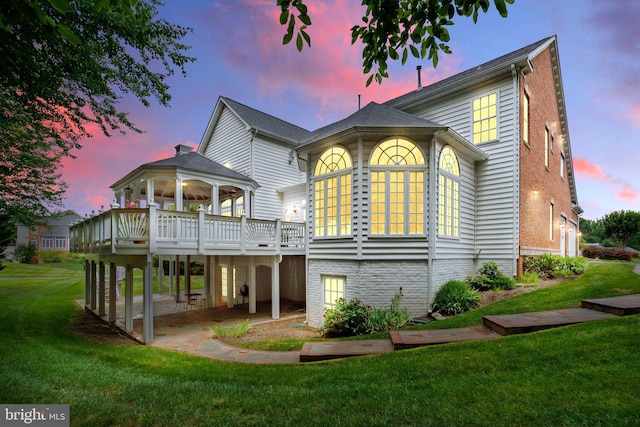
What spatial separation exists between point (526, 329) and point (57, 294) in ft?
69.9

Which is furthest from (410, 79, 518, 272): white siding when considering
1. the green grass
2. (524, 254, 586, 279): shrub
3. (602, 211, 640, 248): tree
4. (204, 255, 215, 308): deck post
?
(602, 211, 640, 248): tree

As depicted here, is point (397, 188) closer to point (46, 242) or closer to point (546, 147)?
point (546, 147)

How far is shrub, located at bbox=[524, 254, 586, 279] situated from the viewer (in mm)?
11062

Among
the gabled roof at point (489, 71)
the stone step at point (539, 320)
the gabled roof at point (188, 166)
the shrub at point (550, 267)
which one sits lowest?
the stone step at point (539, 320)

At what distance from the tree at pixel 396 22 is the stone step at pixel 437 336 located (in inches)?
175

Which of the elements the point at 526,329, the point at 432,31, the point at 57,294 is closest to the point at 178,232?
the point at 432,31

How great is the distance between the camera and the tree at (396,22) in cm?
322

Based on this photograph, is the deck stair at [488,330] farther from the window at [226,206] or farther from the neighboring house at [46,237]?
the neighboring house at [46,237]

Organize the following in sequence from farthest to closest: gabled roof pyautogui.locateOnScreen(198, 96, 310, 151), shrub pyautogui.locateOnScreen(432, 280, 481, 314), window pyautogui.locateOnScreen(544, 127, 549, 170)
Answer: gabled roof pyautogui.locateOnScreen(198, 96, 310, 151), window pyautogui.locateOnScreen(544, 127, 549, 170), shrub pyautogui.locateOnScreen(432, 280, 481, 314)

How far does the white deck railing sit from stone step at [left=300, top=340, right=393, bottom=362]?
4688 millimetres

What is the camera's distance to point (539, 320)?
5.80 metres

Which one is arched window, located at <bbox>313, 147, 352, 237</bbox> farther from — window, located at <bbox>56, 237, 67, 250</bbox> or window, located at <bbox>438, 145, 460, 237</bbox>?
window, located at <bbox>56, 237, 67, 250</bbox>

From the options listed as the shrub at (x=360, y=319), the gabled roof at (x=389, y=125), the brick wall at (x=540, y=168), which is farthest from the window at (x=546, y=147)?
the shrub at (x=360, y=319)

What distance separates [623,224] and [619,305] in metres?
27.4
